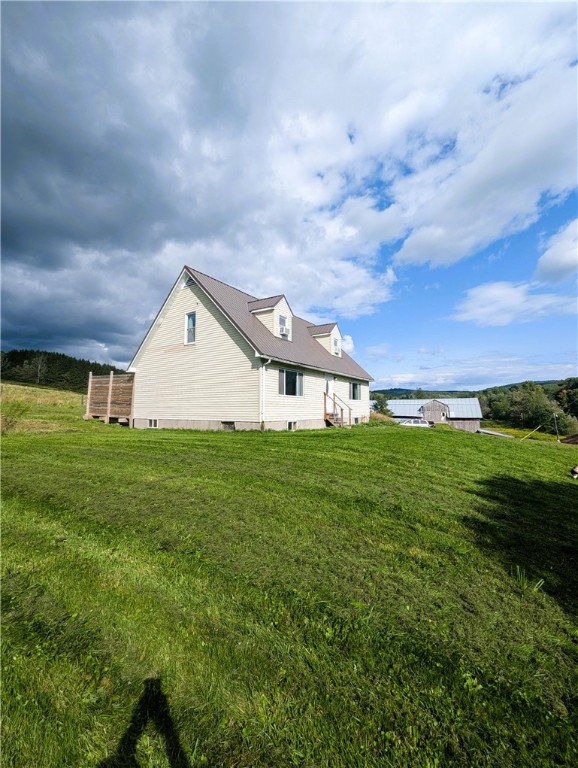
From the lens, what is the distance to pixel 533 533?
13.9ft

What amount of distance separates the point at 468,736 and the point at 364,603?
1.05 m

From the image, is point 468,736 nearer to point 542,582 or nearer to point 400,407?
point 542,582

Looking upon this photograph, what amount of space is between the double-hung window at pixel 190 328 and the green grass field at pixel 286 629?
1202 cm

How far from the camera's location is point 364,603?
109 inches

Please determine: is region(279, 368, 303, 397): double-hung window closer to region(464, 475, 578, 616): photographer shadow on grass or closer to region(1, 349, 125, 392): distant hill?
region(464, 475, 578, 616): photographer shadow on grass

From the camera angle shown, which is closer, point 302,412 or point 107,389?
point 302,412

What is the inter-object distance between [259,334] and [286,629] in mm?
13997

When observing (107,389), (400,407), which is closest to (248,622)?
(107,389)

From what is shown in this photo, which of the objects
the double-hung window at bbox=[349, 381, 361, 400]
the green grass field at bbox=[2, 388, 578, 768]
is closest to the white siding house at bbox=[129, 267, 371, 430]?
the double-hung window at bbox=[349, 381, 361, 400]

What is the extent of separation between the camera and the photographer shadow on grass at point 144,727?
5.44 ft

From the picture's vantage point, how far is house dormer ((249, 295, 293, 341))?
56.0 ft

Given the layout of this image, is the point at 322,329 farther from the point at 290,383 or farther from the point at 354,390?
the point at 290,383

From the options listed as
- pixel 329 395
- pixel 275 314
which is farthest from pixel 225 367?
pixel 329 395

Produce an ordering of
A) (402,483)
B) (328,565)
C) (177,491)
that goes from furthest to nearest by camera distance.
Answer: (402,483) < (177,491) < (328,565)
